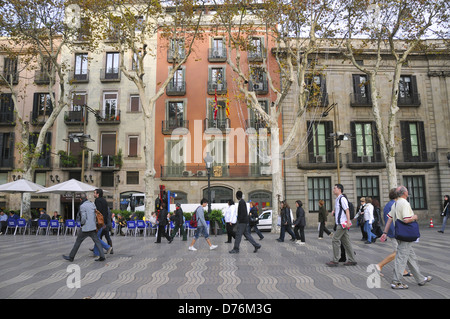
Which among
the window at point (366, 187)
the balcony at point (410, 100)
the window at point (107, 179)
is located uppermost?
the balcony at point (410, 100)

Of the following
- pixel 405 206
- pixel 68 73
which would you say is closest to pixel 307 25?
pixel 405 206

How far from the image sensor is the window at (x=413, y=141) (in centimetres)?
2777

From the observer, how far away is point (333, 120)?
27875mm

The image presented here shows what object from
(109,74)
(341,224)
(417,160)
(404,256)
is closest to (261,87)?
(109,74)

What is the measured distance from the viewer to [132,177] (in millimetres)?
27766

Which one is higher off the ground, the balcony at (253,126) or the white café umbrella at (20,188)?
the balcony at (253,126)

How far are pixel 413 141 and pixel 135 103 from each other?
74.3 ft

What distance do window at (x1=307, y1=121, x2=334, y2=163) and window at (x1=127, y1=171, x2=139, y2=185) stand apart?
13652 millimetres

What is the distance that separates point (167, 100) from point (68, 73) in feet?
28.0

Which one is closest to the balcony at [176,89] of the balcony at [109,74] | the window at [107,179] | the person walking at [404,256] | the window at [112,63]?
the balcony at [109,74]

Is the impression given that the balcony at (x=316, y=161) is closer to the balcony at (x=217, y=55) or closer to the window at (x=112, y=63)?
the balcony at (x=217, y=55)

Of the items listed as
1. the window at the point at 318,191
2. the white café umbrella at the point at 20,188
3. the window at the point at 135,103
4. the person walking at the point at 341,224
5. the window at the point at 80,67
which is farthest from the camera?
the window at the point at 80,67

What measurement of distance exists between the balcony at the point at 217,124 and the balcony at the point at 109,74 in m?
8.15

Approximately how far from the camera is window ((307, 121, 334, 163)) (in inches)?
1078
